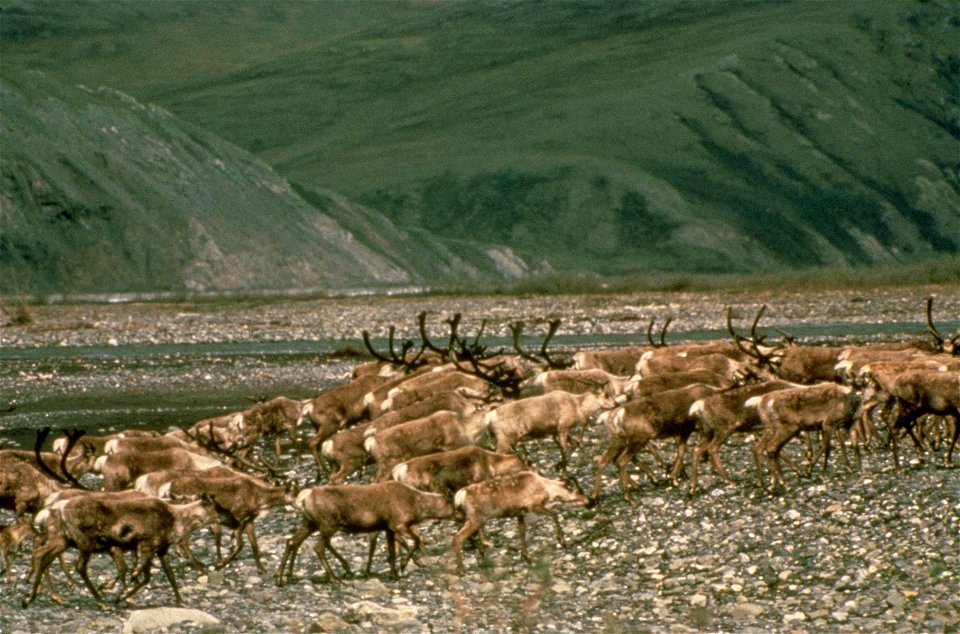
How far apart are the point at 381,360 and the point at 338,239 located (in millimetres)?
69026

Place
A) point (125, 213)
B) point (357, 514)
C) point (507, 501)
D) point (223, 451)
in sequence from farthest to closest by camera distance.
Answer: point (125, 213), point (223, 451), point (507, 501), point (357, 514)

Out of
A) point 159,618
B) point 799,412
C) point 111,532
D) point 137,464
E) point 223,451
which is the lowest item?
point 159,618

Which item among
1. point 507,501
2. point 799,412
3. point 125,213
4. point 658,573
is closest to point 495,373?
point 799,412

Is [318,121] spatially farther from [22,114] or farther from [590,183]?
[22,114]

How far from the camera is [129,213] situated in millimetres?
80312

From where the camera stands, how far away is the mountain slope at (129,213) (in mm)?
78062

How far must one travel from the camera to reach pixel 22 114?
80.9 metres

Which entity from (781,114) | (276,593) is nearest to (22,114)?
(276,593)

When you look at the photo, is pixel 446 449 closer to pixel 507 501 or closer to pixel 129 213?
pixel 507 501

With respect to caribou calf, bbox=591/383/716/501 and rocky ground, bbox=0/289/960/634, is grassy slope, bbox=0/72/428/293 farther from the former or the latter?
rocky ground, bbox=0/289/960/634

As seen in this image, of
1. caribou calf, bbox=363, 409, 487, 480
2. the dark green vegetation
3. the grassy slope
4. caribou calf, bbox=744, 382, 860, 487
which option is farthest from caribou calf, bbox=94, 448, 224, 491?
the dark green vegetation

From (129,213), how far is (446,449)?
66.1m

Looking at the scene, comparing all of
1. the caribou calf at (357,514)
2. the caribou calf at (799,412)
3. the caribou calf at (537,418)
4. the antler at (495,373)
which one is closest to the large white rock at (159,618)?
the caribou calf at (357,514)

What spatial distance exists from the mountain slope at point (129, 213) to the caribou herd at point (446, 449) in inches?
2149
